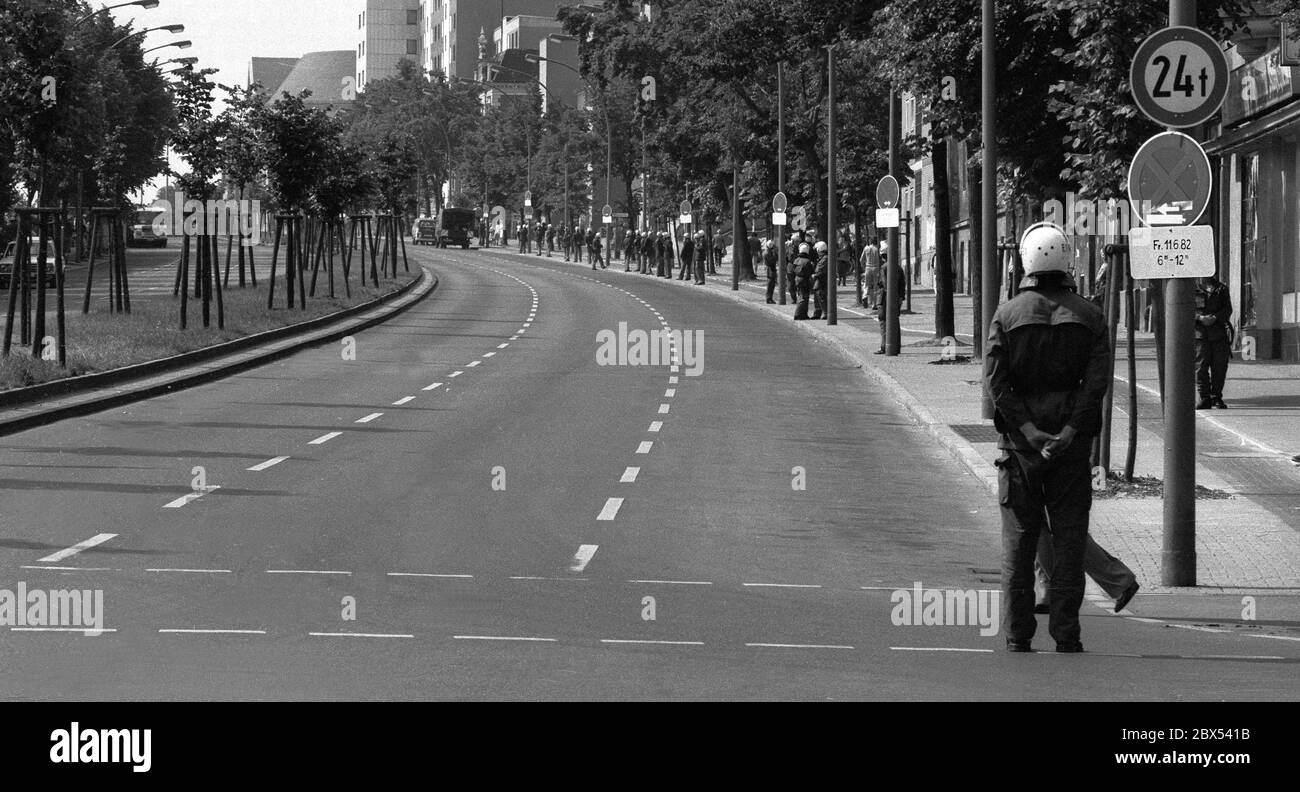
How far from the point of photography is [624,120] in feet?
293

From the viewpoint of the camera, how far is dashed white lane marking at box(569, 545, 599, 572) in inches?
465

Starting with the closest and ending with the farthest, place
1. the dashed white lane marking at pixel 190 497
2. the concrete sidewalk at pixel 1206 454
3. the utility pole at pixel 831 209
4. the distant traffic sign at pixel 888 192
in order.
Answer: the concrete sidewalk at pixel 1206 454, the dashed white lane marking at pixel 190 497, the distant traffic sign at pixel 888 192, the utility pole at pixel 831 209

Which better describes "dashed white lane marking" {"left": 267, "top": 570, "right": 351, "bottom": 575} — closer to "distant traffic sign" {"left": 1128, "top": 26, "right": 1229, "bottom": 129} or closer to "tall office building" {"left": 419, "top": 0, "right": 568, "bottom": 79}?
"distant traffic sign" {"left": 1128, "top": 26, "right": 1229, "bottom": 129}

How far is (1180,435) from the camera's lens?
11.9m

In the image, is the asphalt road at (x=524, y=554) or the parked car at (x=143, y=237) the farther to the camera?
the parked car at (x=143, y=237)

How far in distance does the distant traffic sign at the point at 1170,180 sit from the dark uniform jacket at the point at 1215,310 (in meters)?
11.0

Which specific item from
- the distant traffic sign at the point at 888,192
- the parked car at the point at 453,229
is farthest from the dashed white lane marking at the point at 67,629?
the parked car at the point at 453,229

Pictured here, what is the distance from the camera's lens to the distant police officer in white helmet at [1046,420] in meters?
9.05

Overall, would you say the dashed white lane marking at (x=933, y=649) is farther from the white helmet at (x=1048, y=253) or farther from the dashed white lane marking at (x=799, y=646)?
the white helmet at (x=1048, y=253)

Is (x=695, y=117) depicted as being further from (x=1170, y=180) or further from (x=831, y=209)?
(x=1170, y=180)

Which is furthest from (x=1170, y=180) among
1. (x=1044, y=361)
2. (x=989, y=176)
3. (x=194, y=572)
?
(x=989, y=176)

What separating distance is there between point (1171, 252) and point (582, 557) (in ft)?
13.6
